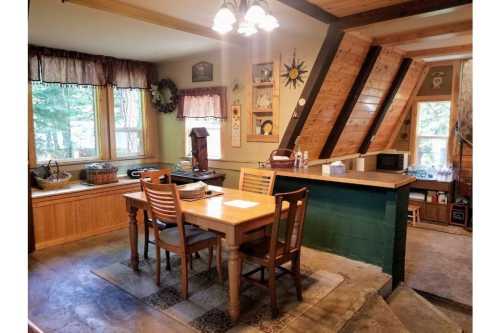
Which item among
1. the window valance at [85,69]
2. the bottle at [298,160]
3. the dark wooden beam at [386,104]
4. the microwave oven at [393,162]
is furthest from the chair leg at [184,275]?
the microwave oven at [393,162]

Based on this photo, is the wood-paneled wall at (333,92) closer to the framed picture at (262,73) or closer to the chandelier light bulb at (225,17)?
the framed picture at (262,73)

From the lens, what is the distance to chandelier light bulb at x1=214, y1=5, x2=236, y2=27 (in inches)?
88.4

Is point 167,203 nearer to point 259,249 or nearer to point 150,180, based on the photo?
point 259,249

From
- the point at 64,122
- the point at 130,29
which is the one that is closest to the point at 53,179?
the point at 64,122

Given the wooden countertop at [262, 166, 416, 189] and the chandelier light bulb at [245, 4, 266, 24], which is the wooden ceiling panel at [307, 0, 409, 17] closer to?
the chandelier light bulb at [245, 4, 266, 24]

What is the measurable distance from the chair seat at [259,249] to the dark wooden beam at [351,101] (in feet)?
7.88

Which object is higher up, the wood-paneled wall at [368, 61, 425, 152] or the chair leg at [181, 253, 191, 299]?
the wood-paneled wall at [368, 61, 425, 152]

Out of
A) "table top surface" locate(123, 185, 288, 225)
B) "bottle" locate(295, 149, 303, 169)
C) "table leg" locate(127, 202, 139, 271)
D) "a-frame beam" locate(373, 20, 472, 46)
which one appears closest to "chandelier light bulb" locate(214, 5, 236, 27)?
"table top surface" locate(123, 185, 288, 225)

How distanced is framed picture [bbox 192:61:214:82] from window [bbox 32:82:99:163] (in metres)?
1.51

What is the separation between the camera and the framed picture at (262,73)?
4.23 meters

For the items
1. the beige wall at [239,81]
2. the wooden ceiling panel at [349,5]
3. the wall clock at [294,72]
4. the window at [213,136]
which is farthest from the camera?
the window at [213,136]

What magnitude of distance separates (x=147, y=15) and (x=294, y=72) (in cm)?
167

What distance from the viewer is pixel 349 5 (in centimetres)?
303
